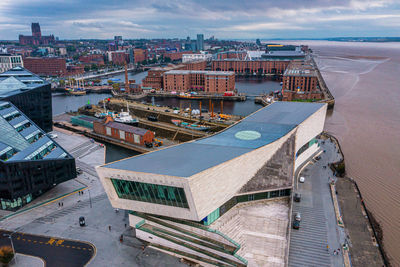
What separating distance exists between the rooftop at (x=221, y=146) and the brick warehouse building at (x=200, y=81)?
68.8m

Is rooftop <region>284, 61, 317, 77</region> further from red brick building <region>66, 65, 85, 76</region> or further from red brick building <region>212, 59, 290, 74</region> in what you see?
red brick building <region>66, 65, 85, 76</region>

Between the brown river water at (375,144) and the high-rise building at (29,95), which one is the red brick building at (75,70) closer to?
the high-rise building at (29,95)

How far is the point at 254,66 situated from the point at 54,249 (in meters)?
168

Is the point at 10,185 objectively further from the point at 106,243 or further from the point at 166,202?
the point at 166,202

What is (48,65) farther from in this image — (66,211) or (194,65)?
(66,211)

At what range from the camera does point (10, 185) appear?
33.4m

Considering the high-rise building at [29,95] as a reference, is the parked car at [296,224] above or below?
below

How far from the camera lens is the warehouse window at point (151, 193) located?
2586 cm

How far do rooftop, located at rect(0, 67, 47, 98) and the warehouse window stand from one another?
3392 centimetres

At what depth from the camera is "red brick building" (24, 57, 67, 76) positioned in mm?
166625

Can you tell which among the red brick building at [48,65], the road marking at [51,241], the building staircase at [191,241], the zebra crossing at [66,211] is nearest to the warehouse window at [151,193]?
the building staircase at [191,241]

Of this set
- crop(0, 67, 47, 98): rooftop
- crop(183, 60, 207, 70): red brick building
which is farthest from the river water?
crop(183, 60, 207, 70): red brick building

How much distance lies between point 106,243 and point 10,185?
45.5 ft

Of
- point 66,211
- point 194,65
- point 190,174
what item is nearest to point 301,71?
point 194,65
